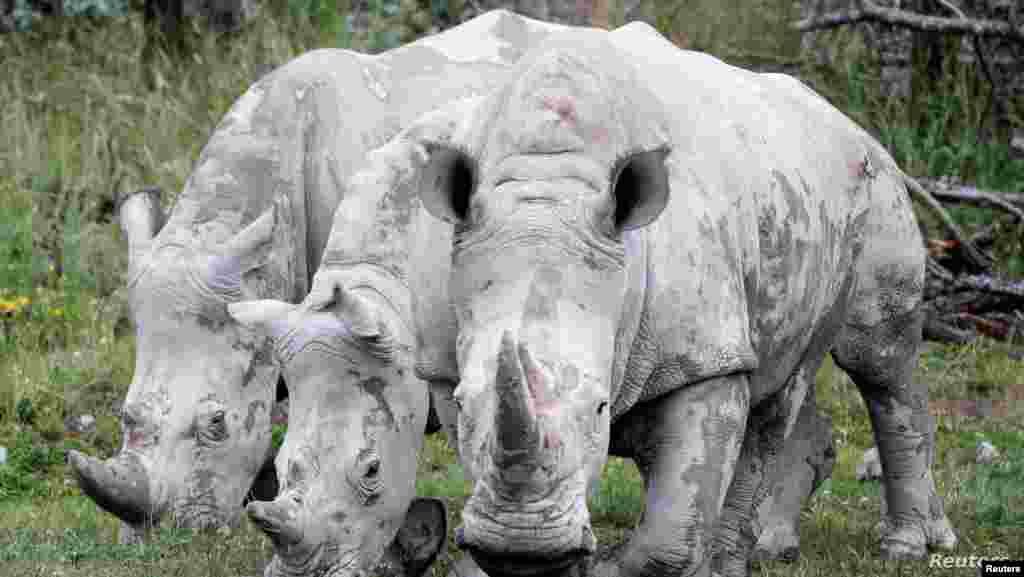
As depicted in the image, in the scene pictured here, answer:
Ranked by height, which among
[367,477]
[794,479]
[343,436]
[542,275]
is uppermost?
[542,275]

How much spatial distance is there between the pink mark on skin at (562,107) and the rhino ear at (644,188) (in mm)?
179

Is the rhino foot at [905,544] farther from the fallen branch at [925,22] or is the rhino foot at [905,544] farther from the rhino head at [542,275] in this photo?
the fallen branch at [925,22]

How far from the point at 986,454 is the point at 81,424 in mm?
4445

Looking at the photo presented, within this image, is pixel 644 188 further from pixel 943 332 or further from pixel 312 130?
pixel 943 332

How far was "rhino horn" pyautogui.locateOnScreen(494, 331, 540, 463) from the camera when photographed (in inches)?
157

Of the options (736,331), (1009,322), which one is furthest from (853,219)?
(1009,322)

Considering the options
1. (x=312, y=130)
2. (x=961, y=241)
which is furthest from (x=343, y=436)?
(x=961, y=241)

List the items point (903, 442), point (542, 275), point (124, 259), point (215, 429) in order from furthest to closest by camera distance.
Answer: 1. point (124, 259)
2. point (903, 442)
3. point (215, 429)
4. point (542, 275)

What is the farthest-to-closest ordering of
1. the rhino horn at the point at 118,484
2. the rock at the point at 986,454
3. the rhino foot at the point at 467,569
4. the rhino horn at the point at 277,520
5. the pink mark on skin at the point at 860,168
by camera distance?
the rock at the point at 986,454
the pink mark on skin at the point at 860,168
the rhino horn at the point at 118,484
the rhino foot at the point at 467,569
the rhino horn at the point at 277,520

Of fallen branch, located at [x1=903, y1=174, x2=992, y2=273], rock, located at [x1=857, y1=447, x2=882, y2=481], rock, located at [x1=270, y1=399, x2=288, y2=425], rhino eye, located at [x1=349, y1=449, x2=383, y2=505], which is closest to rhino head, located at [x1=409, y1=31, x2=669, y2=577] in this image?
rhino eye, located at [x1=349, y1=449, x2=383, y2=505]

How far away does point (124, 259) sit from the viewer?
10.9 metres

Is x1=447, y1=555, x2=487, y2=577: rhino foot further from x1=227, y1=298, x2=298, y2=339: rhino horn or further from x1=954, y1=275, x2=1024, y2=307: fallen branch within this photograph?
x1=954, y1=275, x2=1024, y2=307: fallen branch

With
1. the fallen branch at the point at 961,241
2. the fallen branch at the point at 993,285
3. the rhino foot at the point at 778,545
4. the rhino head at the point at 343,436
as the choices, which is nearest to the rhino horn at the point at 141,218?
the rhino head at the point at 343,436

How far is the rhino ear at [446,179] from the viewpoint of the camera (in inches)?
185
